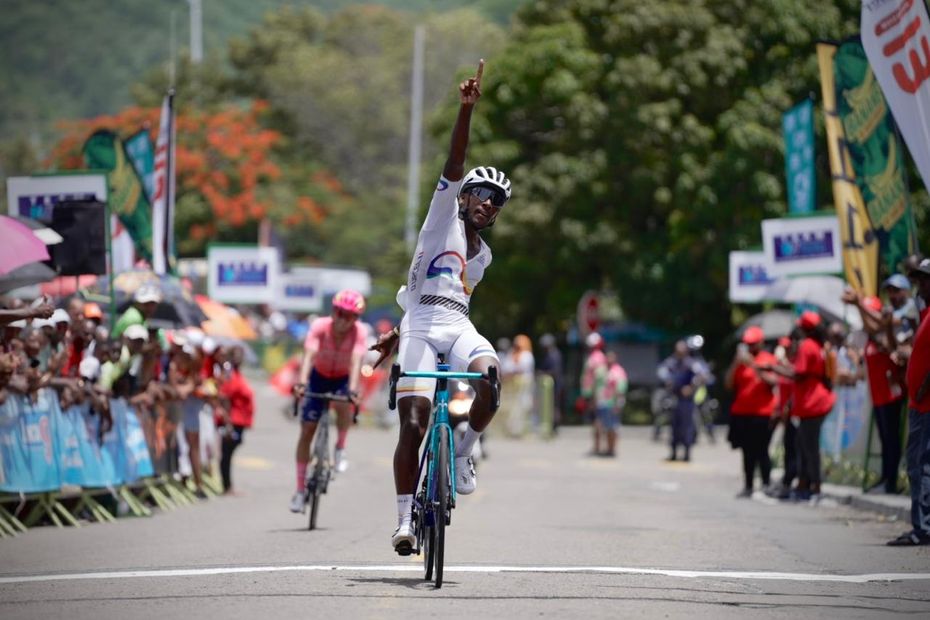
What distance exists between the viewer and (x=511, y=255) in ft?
141

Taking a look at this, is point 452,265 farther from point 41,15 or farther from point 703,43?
point 41,15

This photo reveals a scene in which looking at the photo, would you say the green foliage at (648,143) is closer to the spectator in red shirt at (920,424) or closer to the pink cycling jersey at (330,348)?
the pink cycling jersey at (330,348)

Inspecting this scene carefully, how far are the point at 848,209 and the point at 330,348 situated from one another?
25.4 feet

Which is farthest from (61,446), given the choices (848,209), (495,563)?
(848,209)

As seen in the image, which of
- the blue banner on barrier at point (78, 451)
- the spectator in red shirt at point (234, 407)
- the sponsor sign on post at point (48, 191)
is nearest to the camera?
the blue banner on barrier at point (78, 451)

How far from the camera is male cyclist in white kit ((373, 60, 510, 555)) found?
10328 millimetres

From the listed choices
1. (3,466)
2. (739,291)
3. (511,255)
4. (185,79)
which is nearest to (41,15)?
(185,79)

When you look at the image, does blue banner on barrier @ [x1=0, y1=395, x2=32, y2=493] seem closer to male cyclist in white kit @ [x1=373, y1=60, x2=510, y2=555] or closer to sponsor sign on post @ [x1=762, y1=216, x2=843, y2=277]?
male cyclist in white kit @ [x1=373, y1=60, x2=510, y2=555]

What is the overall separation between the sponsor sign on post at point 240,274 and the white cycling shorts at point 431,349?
21.9 metres

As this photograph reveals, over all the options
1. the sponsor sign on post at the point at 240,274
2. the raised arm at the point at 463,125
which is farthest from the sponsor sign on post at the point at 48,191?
the sponsor sign on post at the point at 240,274

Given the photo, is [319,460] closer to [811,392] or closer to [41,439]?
[41,439]

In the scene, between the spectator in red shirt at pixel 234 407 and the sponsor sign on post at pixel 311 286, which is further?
the sponsor sign on post at pixel 311 286

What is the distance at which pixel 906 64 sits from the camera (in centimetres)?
1527

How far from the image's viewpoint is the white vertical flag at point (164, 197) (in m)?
22.8
